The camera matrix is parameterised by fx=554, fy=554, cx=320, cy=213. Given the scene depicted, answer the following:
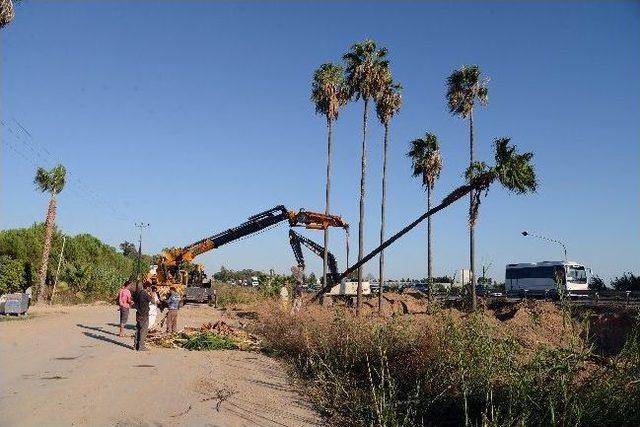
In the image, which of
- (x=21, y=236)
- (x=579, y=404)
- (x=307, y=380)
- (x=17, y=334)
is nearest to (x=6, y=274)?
(x=21, y=236)

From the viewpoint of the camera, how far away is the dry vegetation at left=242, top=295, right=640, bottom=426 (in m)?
5.84

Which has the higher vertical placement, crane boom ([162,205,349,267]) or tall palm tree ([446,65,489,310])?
tall palm tree ([446,65,489,310])

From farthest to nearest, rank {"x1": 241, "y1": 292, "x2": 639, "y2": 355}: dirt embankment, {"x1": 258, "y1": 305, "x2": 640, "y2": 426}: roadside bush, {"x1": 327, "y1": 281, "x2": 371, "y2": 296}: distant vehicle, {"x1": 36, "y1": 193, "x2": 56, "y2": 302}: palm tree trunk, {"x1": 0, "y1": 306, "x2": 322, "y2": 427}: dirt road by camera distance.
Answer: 1. {"x1": 36, "y1": 193, "x2": 56, "y2": 302}: palm tree trunk
2. {"x1": 327, "y1": 281, "x2": 371, "y2": 296}: distant vehicle
3. {"x1": 0, "y1": 306, "x2": 322, "y2": 427}: dirt road
4. {"x1": 241, "y1": 292, "x2": 639, "y2": 355}: dirt embankment
5. {"x1": 258, "y1": 305, "x2": 640, "y2": 426}: roadside bush

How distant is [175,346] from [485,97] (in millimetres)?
28353

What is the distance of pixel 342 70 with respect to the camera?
38.3m

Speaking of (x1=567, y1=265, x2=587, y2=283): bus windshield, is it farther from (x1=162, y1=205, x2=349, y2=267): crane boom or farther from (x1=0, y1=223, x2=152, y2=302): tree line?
(x1=0, y1=223, x2=152, y2=302): tree line

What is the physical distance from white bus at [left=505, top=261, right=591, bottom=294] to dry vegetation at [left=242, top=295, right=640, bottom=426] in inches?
1246

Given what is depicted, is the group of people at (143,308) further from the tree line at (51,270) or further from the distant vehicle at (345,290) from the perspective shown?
the tree line at (51,270)

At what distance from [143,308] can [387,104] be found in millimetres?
24898

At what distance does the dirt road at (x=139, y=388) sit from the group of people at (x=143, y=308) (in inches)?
24.4

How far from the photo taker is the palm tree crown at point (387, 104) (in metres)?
35.8

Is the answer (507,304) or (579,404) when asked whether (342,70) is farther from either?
(579,404)

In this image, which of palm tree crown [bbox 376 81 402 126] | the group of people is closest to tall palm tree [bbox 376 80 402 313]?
palm tree crown [bbox 376 81 402 126]

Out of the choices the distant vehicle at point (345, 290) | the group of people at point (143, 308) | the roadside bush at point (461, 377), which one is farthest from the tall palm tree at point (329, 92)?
the roadside bush at point (461, 377)
